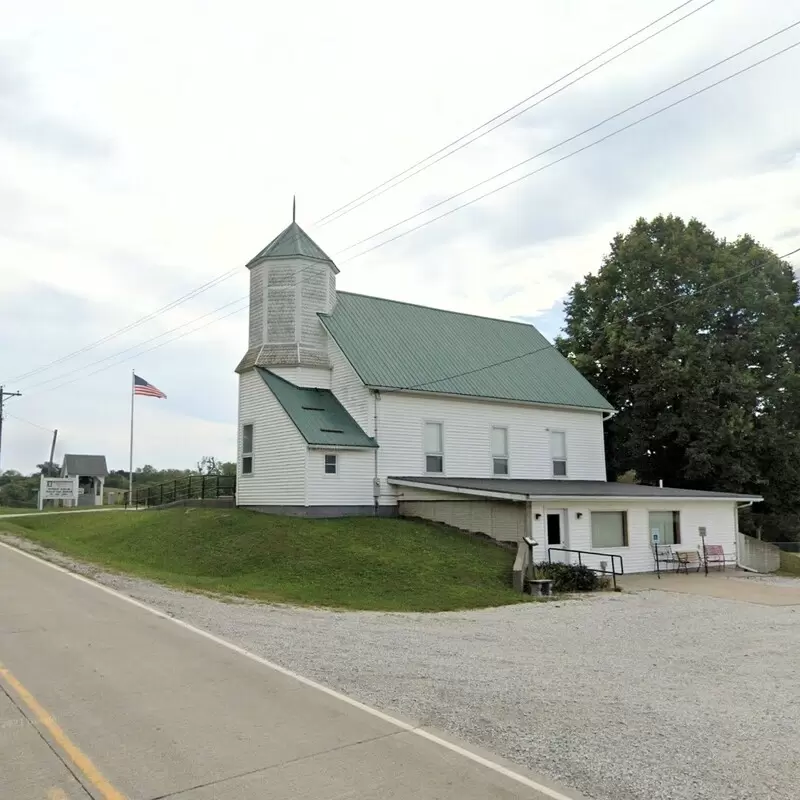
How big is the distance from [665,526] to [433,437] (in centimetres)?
883

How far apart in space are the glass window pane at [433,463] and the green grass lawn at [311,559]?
3.16 m

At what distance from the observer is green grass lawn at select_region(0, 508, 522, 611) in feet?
53.5

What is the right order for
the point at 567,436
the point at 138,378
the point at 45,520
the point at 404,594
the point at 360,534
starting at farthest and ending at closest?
the point at 138,378
the point at 45,520
the point at 567,436
the point at 360,534
the point at 404,594

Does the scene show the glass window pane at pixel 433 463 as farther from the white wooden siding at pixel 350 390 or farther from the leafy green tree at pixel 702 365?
the leafy green tree at pixel 702 365

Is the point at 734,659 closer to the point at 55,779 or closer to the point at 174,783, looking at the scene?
the point at 174,783

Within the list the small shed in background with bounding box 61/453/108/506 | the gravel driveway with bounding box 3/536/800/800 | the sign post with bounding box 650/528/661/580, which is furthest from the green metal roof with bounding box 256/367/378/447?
the small shed in background with bounding box 61/453/108/506

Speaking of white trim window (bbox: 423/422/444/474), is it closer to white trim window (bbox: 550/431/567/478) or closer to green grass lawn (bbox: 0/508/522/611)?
green grass lawn (bbox: 0/508/522/611)

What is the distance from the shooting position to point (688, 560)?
24641 millimetres

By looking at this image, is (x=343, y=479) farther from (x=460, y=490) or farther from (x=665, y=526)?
(x=665, y=526)

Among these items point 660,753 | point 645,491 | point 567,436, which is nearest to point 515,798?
point 660,753

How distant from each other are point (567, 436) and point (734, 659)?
66.9ft

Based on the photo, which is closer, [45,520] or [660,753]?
[660,753]

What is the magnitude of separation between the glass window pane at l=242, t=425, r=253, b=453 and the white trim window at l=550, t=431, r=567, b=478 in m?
12.5

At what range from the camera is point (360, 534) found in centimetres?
2144
